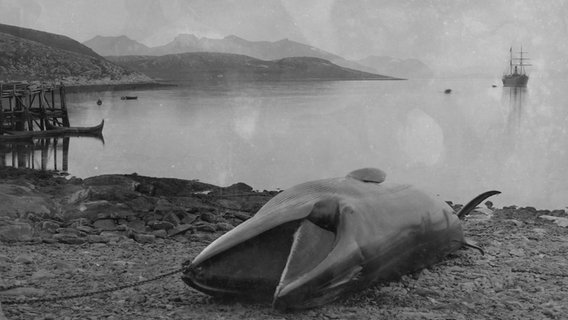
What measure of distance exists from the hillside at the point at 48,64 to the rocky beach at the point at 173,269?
420ft

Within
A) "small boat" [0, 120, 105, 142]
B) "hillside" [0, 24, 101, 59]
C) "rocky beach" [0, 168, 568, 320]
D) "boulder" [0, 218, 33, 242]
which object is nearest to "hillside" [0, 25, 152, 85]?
"hillside" [0, 24, 101, 59]

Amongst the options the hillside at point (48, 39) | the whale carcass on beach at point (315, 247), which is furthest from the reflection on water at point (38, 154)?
the hillside at point (48, 39)

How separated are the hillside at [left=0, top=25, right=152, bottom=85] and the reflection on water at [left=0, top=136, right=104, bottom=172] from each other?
327 ft

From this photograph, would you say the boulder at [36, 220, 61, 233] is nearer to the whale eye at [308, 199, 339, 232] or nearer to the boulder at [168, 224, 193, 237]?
the boulder at [168, 224, 193, 237]

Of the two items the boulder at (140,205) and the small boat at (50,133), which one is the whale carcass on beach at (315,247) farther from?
the small boat at (50,133)

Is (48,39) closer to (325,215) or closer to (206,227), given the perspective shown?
(206,227)

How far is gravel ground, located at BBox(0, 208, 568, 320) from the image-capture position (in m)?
6.60

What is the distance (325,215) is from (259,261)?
90cm

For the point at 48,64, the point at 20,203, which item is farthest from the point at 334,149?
the point at 48,64

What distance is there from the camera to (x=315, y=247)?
20.5 ft

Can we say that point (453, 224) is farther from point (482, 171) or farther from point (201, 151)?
point (201, 151)

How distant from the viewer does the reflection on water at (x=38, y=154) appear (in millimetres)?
31031

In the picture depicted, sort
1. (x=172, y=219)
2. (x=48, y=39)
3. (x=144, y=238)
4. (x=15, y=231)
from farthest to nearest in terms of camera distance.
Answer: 1. (x=48, y=39)
2. (x=172, y=219)
3. (x=144, y=238)
4. (x=15, y=231)

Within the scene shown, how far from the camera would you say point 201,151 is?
4325 centimetres
